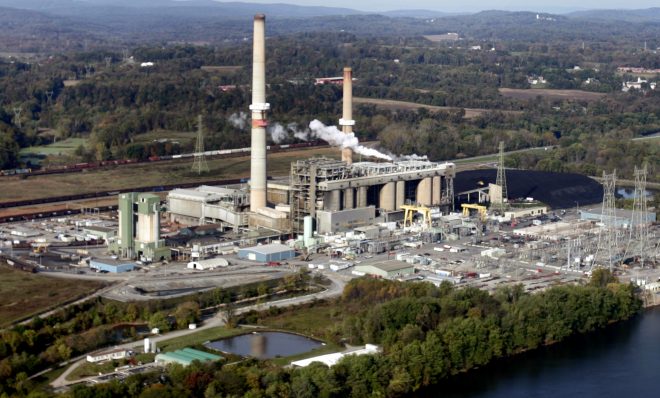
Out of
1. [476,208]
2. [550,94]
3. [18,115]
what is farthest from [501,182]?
[550,94]

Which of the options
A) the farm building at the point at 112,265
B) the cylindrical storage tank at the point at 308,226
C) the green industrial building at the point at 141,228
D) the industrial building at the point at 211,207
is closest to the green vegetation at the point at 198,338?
the farm building at the point at 112,265

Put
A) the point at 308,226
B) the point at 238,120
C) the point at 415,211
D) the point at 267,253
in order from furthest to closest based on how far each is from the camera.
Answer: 1. the point at 238,120
2. the point at 415,211
3. the point at 308,226
4. the point at 267,253

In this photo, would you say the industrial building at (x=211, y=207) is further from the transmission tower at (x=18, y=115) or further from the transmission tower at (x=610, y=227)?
the transmission tower at (x=18, y=115)

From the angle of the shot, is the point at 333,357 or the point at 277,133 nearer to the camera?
the point at 333,357

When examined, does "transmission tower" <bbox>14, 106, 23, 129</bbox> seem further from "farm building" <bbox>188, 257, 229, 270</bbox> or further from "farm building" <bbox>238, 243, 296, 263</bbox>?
"farm building" <bbox>188, 257, 229, 270</bbox>

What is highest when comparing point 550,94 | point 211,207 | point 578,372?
point 211,207

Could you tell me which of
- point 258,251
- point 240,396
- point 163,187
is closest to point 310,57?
point 163,187

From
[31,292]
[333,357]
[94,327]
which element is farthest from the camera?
[31,292]

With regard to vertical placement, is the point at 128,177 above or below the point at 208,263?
below

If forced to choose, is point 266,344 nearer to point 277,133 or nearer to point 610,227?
point 610,227
